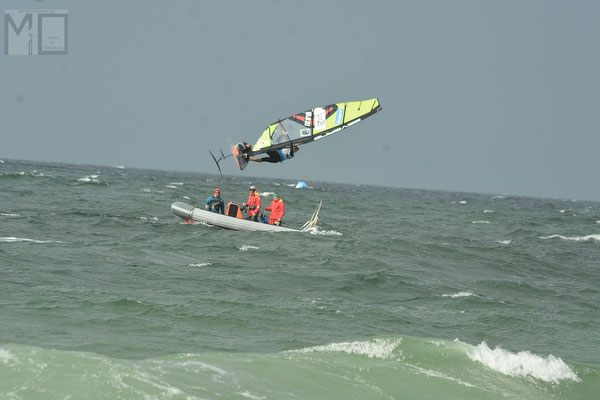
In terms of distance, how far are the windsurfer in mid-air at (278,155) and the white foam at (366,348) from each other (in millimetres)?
8220

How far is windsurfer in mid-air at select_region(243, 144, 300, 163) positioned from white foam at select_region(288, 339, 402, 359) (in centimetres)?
822

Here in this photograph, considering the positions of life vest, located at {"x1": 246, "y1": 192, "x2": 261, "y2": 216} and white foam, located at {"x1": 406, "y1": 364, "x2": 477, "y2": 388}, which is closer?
white foam, located at {"x1": 406, "y1": 364, "x2": 477, "y2": 388}

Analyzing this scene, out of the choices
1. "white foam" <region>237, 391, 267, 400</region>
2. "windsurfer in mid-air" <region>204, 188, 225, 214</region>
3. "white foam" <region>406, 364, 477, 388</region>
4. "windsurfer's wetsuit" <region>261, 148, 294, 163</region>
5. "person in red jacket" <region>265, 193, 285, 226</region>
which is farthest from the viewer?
"windsurfer in mid-air" <region>204, 188, 225, 214</region>

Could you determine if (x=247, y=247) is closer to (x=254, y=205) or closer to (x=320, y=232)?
(x=254, y=205)

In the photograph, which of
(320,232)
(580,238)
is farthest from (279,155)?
(580,238)

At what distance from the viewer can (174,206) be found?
82.9 feet

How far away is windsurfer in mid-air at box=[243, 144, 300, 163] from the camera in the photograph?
16562 mm

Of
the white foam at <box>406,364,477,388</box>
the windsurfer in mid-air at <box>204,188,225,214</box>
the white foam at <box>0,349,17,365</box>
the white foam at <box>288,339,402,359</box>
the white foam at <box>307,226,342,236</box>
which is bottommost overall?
the white foam at <box>307,226,342,236</box>

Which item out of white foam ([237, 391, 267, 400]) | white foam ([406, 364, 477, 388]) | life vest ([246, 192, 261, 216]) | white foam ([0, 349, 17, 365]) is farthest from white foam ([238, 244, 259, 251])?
white foam ([237, 391, 267, 400])

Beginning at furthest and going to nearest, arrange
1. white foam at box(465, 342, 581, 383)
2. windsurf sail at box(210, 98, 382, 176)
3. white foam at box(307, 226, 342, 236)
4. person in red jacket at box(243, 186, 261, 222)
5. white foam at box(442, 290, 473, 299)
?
1. white foam at box(307, 226, 342, 236)
2. person in red jacket at box(243, 186, 261, 222)
3. windsurf sail at box(210, 98, 382, 176)
4. white foam at box(442, 290, 473, 299)
5. white foam at box(465, 342, 581, 383)

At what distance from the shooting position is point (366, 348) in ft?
28.7

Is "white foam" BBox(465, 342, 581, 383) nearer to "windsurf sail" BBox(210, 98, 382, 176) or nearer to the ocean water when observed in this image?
the ocean water

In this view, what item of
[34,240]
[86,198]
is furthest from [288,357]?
[86,198]

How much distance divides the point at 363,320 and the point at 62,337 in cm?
454
